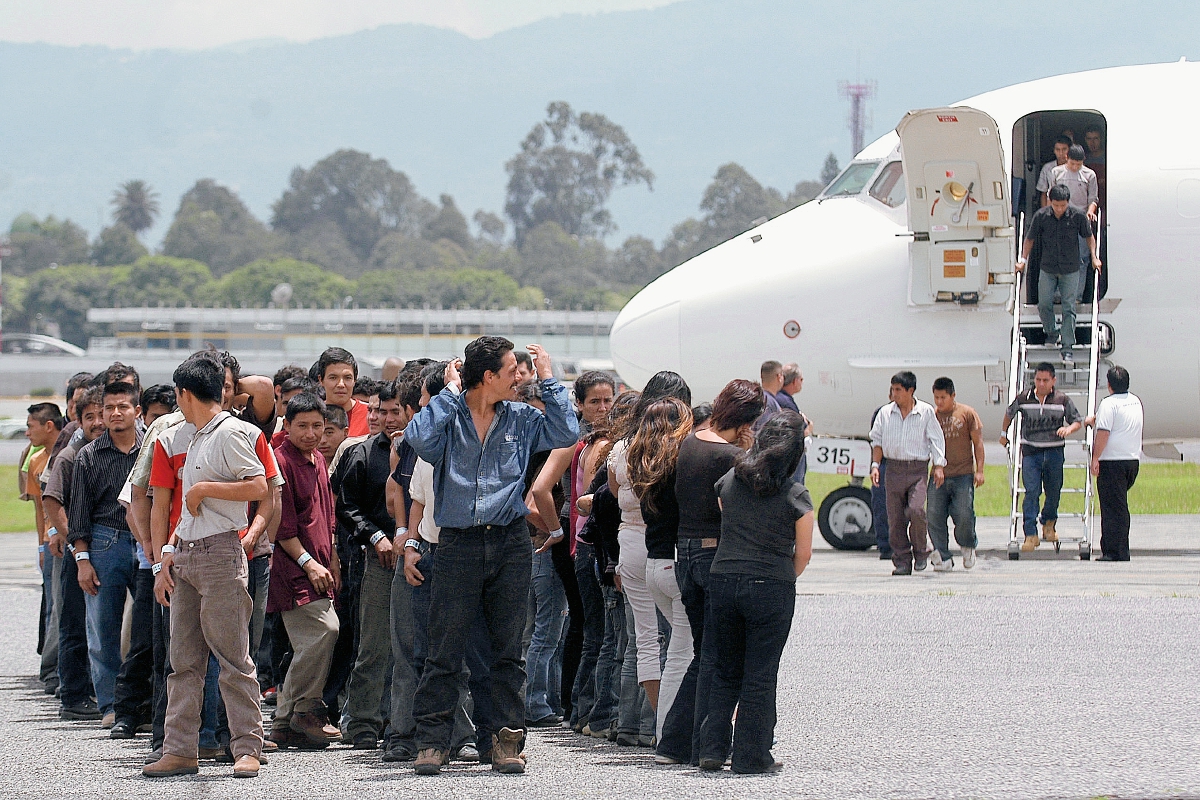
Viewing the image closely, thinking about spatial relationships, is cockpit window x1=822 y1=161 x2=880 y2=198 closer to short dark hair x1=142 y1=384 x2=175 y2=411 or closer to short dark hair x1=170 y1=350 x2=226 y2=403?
short dark hair x1=142 y1=384 x2=175 y2=411

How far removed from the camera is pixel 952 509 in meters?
13.1

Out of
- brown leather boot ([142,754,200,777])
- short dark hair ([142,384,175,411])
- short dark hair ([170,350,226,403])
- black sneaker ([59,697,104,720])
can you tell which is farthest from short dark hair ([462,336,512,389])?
black sneaker ([59,697,104,720])

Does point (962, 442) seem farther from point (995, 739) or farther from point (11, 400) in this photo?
point (11, 400)

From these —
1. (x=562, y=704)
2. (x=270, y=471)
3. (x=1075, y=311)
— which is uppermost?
(x=1075, y=311)

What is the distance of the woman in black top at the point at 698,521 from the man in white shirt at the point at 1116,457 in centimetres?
752

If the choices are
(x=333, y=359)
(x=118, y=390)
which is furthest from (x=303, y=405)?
(x=118, y=390)

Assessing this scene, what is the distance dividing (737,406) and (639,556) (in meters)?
0.88

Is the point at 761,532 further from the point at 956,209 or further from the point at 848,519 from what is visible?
the point at 848,519

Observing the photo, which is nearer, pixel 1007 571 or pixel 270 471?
pixel 270 471

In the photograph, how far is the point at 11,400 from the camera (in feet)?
321

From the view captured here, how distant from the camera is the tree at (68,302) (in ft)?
601

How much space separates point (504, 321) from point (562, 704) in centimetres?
11723

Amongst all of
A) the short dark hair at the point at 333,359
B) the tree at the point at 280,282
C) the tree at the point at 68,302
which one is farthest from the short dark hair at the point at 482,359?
the tree at the point at 68,302

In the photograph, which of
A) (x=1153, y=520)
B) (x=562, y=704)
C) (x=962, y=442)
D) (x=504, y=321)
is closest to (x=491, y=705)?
(x=562, y=704)
